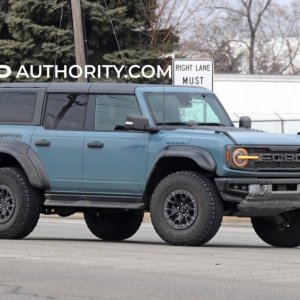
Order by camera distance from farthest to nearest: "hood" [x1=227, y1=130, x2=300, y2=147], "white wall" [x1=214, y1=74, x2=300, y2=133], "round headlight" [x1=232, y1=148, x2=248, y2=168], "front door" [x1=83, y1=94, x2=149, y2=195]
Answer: "white wall" [x1=214, y1=74, x2=300, y2=133]
"front door" [x1=83, y1=94, x2=149, y2=195]
"hood" [x1=227, y1=130, x2=300, y2=147]
"round headlight" [x1=232, y1=148, x2=248, y2=168]

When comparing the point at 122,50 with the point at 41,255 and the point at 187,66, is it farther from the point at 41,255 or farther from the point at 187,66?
the point at 41,255

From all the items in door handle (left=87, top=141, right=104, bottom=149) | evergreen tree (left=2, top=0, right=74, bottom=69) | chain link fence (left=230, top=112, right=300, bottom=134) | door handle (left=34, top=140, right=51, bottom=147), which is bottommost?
door handle (left=87, top=141, right=104, bottom=149)

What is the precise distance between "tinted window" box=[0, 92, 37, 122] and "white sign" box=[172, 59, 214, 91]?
9639 millimetres

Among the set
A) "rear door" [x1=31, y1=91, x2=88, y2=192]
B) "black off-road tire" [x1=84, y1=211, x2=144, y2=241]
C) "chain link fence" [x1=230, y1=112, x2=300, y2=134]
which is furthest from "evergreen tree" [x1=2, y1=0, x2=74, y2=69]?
"rear door" [x1=31, y1=91, x2=88, y2=192]

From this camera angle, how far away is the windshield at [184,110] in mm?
13628

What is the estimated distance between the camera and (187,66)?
23.9 metres

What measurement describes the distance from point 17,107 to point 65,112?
808 mm

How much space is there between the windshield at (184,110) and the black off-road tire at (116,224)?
188cm

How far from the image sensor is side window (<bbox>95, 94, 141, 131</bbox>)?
13.7m

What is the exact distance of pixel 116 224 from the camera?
15000mm

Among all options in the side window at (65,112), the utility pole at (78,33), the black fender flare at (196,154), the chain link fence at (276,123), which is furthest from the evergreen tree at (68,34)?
the black fender flare at (196,154)

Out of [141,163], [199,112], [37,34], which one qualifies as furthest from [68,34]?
[141,163]

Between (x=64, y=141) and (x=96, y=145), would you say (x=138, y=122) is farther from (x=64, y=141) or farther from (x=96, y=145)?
(x=64, y=141)

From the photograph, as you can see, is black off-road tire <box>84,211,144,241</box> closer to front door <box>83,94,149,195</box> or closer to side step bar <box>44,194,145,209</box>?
side step bar <box>44,194,145,209</box>
